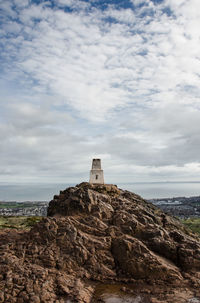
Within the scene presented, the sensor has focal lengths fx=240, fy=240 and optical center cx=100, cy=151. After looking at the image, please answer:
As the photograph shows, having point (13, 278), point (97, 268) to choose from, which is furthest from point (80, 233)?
point (13, 278)

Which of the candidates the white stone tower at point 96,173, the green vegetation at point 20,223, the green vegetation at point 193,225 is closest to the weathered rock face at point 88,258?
the white stone tower at point 96,173

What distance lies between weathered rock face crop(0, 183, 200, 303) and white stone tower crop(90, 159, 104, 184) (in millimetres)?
14025

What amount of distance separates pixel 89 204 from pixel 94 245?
4.47m

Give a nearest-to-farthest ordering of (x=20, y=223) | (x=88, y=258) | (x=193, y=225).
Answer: (x=88, y=258) → (x=20, y=223) → (x=193, y=225)

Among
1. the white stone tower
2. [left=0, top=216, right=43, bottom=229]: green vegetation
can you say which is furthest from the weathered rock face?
[left=0, top=216, right=43, bottom=229]: green vegetation

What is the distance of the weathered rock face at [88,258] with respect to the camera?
49.0 ft

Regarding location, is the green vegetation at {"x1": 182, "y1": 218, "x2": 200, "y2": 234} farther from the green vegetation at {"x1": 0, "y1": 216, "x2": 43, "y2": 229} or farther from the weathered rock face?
the weathered rock face

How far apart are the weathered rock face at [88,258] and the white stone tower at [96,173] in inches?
552

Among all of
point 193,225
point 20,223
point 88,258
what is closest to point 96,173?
point 88,258

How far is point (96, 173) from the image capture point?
36.0 meters

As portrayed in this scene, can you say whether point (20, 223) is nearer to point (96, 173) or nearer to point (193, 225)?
point (96, 173)

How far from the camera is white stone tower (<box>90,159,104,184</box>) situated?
35594 millimetres

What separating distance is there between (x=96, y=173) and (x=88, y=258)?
18840 mm

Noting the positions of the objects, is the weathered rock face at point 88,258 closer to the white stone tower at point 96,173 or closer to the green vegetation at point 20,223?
the white stone tower at point 96,173
